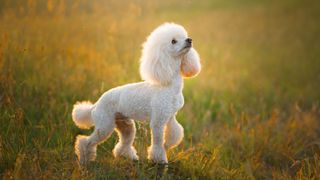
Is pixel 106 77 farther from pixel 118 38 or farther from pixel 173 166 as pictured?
pixel 173 166

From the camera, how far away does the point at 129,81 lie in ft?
22.3

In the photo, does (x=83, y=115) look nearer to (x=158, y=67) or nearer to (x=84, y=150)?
(x=84, y=150)

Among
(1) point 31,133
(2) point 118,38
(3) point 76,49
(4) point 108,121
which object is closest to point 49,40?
(3) point 76,49

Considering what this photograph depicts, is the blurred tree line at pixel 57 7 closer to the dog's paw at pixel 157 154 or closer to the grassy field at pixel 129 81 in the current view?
the grassy field at pixel 129 81

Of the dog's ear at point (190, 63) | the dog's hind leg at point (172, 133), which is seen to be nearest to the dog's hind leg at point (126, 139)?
the dog's hind leg at point (172, 133)

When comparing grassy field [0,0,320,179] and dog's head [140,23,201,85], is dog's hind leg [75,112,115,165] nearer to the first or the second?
grassy field [0,0,320,179]

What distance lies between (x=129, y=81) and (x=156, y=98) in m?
2.85

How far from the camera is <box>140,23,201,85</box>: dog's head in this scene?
3.96 meters

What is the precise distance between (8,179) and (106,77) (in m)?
3.17

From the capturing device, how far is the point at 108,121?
13.7 feet

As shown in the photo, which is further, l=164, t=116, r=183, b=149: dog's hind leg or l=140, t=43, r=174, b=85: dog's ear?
l=164, t=116, r=183, b=149: dog's hind leg

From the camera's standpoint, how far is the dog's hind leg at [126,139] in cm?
441

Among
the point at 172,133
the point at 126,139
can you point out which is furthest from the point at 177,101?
the point at 126,139

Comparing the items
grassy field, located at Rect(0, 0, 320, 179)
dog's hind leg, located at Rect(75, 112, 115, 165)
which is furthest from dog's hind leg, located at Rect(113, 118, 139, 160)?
dog's hind leg, located at Rect(75, 112, 115, 165)
